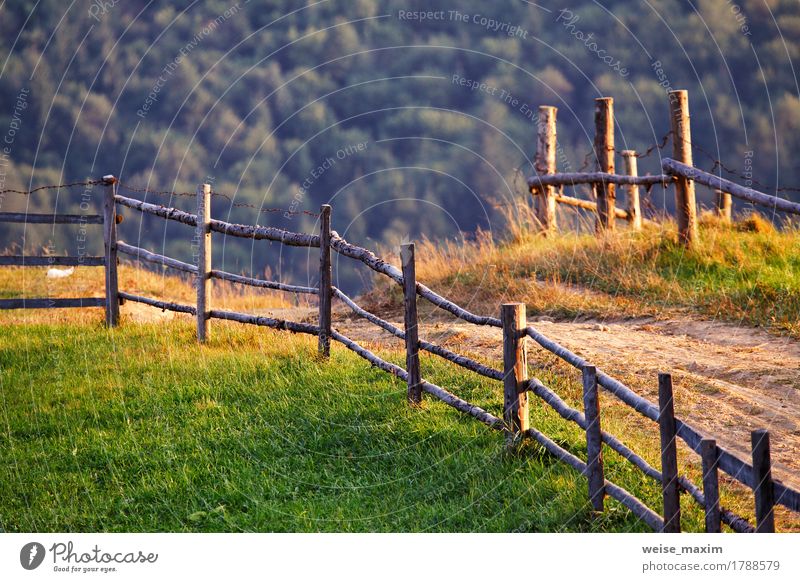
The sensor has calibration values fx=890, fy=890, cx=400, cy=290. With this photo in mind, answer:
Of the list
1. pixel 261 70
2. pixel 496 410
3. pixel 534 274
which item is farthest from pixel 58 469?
pixel 261 70

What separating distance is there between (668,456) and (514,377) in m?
1.72

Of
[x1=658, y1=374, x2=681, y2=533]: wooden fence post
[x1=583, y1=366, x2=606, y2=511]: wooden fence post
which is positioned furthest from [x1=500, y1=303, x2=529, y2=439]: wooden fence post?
[x1=658, y1=374, x2=681, y2=533]: wooden fence post

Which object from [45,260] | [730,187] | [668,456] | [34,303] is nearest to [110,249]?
[45,260]

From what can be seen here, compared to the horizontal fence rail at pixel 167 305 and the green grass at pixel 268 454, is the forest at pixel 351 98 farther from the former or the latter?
the green grass at pixel 268 454

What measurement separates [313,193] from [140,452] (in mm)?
40090

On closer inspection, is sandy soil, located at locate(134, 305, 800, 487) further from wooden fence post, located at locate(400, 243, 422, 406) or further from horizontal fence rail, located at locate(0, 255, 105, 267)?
horizontal fence rail, located at locate(0, 255, 105, 267)

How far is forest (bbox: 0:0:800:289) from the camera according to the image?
3909 cm

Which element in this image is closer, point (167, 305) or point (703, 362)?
point (703, 362)

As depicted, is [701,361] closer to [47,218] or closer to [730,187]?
[730,187]

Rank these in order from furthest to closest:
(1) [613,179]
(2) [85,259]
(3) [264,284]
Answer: (1) [613,179] < (2) [85,259] < (3) [264,284]

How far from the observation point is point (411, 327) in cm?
739

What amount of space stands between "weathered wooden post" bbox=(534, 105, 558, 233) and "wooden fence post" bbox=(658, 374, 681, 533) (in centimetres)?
1067

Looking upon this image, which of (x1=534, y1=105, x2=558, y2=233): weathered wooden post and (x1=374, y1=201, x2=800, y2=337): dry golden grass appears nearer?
(x1=374, y1=201, x2=800, y2=337): dry golden grass

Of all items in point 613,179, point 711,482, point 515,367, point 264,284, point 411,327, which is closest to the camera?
point 711,482
